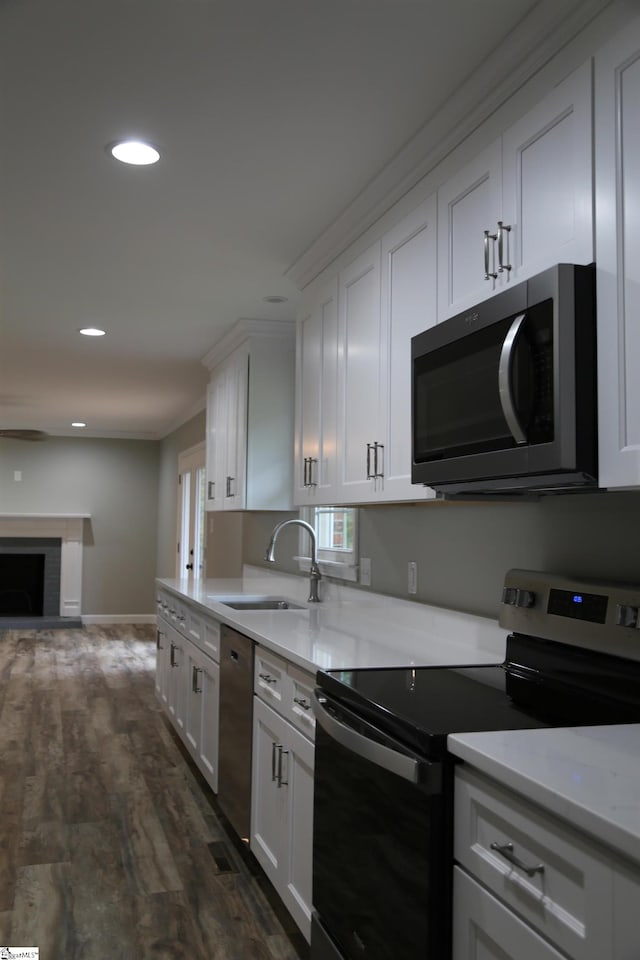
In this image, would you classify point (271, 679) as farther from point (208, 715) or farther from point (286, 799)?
point (208, 715)

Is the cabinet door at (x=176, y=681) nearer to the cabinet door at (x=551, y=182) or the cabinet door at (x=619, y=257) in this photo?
the cabinet door at (x=551, y=182)

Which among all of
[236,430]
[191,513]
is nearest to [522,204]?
[236,430]

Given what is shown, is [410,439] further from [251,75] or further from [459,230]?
[251,75]

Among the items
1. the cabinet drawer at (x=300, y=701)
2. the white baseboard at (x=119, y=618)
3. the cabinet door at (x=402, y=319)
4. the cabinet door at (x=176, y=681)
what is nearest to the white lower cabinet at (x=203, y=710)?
the cabinet door at (x=176, y=681)

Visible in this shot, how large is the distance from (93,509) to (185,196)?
25.4 ft

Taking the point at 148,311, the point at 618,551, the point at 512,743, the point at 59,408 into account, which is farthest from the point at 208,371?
the point at 512,743

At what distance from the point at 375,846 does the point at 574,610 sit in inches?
27.4

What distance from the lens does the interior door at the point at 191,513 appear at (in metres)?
8.05

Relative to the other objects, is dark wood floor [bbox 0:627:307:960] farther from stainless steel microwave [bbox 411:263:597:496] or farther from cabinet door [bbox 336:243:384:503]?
stainless steel microwave [bbox 411:263:597:496]

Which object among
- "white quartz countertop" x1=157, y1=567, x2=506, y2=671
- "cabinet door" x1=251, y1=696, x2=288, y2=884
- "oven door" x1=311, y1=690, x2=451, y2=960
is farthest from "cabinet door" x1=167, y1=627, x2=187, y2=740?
"oven door" x1=311, y1=690, x2=451, y2=960

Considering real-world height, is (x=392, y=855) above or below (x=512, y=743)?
below

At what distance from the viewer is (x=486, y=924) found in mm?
1289

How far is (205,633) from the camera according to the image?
3.60 meters

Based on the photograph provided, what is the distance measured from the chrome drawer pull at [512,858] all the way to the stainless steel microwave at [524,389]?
2.25 ft
